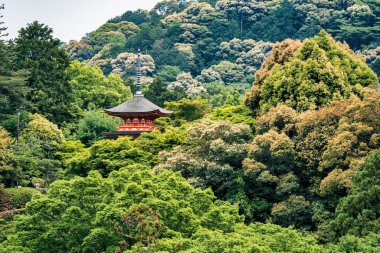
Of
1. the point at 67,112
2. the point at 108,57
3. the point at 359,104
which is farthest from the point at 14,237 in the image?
the point at 108,57

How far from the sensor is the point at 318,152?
3503 cm

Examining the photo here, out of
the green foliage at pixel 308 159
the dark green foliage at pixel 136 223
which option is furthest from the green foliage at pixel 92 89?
the dark green foliage at pixel 136 223

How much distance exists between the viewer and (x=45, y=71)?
54.2m

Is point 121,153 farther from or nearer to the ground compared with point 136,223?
nearer to the ground

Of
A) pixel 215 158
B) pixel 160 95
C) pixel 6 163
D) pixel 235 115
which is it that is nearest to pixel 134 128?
pixel 6 163

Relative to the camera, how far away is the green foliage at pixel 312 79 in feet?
127

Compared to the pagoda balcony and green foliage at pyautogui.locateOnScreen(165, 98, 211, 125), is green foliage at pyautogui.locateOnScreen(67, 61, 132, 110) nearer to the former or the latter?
green foliage at pyautogui.locateOnScreen(165, 98, 211, 125)

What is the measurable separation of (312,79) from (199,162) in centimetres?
597

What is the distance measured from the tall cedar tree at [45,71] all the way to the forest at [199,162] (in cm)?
8

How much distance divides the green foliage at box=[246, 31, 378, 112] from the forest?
61mm

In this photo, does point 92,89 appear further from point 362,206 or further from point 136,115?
point 362,206

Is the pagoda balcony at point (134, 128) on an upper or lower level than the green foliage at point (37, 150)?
upper

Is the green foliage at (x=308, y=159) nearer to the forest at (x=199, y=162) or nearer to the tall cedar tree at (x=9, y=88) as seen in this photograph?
the forest at (x=199, y=162)

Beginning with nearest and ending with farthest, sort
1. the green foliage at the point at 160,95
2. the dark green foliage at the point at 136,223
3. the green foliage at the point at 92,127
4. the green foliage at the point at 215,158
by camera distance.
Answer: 1. the dark green foliage at the point at 136,223
2. the green foliage at the point at 215,158
3. the green foliage at the point at 92,127
4. the green foliage at the point at 160,95
